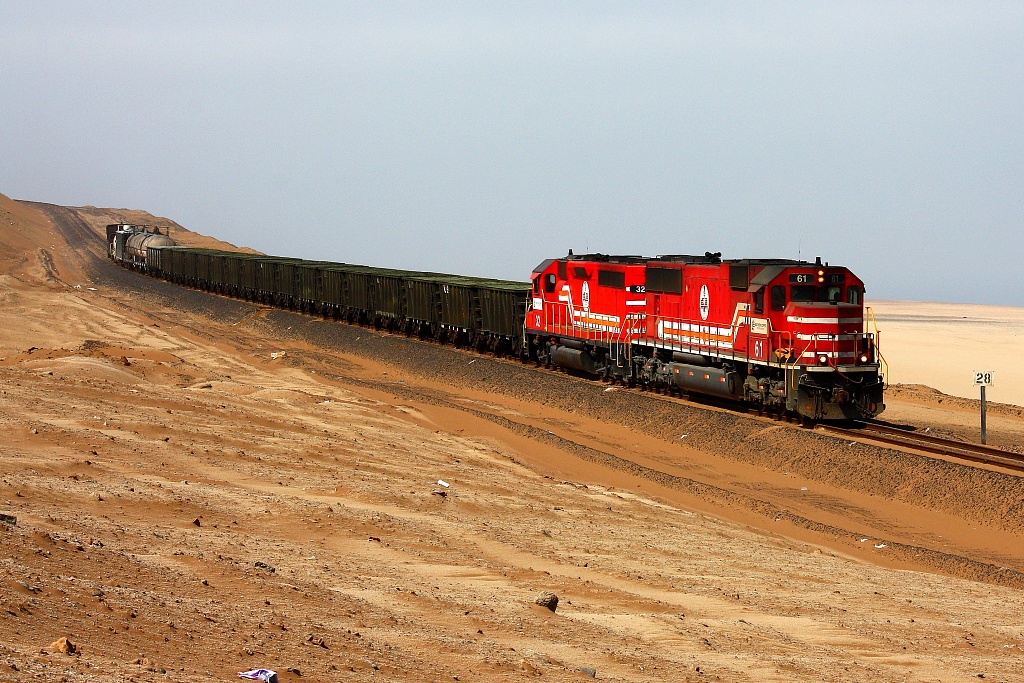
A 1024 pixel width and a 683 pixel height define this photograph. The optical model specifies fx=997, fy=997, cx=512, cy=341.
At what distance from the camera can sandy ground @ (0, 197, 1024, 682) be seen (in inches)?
340

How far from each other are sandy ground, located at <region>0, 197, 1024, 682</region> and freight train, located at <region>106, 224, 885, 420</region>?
4.72 ft

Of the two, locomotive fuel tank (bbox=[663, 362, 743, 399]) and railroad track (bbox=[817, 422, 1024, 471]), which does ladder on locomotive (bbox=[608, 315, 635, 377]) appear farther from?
railroad track (bbox=[817, 422, 1024, 471])

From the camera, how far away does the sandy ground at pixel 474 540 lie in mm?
8641

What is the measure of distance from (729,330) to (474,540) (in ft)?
48.7

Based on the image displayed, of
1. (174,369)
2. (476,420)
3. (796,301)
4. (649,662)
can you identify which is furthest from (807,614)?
(174,369)

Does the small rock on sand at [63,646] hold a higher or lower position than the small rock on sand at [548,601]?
higher

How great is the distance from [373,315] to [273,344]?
17.1ft

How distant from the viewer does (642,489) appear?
835 inches

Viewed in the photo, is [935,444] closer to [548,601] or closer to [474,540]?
[474,540]

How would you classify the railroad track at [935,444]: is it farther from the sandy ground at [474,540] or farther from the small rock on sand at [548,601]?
the small rock on sand at [548,601]

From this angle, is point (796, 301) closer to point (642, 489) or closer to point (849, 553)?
point (642, 489)

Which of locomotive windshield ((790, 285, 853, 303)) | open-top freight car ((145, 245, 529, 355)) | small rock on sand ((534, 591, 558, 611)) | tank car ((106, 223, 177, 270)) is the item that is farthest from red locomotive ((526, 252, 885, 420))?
tank car ((106, 223, 177, 270))

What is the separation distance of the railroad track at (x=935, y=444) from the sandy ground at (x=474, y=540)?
3.35 ft

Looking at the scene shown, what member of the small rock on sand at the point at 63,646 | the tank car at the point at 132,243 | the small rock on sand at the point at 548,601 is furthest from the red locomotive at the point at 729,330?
the tank car at the point at 132,243
